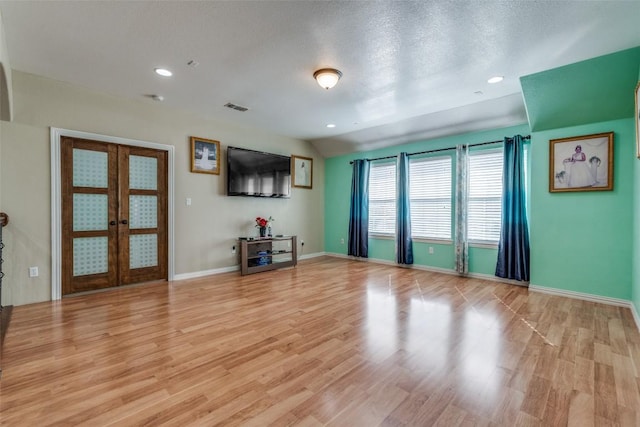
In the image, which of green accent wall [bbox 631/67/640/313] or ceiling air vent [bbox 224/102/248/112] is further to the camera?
ceiling air vent [bbox 224/102/248/112]

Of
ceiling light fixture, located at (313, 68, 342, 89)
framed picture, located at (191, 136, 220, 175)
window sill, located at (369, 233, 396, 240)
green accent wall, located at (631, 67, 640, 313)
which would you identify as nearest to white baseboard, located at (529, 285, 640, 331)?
green accent wall, located at (631, 67, 640, 313)

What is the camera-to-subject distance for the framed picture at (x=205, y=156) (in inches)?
191

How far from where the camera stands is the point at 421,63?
306 cm

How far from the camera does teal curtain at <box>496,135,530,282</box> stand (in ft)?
14.0

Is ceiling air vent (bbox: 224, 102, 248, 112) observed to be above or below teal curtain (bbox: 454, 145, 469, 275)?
above

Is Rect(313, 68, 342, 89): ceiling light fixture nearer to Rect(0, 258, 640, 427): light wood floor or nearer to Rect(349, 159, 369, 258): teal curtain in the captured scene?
Rect(0, 258, 640, 427): light wood floor

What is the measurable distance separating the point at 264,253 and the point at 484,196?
3.93 metres

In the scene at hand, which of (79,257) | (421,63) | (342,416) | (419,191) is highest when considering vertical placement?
(421,63)

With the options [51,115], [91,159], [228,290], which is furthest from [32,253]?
[228,290]

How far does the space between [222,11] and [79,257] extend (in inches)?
141

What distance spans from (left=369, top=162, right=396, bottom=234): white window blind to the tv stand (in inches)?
71.3

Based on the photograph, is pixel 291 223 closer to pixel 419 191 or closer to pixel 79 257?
pixel 419 191

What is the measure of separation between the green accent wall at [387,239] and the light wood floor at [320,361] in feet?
3.93

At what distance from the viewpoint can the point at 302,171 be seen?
21.8 ft
